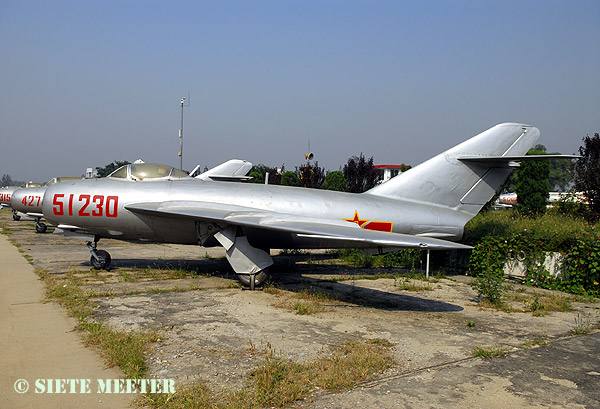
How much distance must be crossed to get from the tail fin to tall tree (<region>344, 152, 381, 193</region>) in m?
16.7

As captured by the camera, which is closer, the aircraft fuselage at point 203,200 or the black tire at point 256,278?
the black tire at point 256,278

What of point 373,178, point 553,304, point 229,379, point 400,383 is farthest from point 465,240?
point 373,178

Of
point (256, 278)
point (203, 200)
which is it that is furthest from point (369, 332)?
point (203, 200)

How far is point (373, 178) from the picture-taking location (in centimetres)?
2852

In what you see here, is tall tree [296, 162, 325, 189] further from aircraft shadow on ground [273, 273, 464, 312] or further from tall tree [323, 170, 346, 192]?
aircraft shadow on ground [273, 273, 464, 312]

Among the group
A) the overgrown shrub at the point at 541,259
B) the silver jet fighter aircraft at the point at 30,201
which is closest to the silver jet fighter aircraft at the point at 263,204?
the overgrown shrub at the point at 541,259

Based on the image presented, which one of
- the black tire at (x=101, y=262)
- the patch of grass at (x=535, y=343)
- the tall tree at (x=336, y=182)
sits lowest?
the patch of grass at (x=535, y=343)

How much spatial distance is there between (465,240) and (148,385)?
10.3 metres

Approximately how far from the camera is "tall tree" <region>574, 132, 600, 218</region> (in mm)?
16031

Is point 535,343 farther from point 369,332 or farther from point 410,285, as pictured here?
point 410,285

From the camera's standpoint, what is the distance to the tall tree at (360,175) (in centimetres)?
2846

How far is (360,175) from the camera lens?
28594mm

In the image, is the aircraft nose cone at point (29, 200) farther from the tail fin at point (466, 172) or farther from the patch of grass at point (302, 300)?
the tail fin at point (466, 172)

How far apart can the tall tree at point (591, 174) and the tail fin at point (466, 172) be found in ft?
21.4
